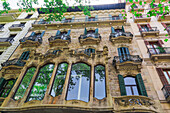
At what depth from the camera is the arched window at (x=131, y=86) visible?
27.8ft

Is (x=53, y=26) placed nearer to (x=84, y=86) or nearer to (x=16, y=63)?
(x=16, y=63)

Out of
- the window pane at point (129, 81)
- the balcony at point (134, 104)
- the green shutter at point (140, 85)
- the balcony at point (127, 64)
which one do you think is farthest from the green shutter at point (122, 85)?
the green shutter at point (140, 85)

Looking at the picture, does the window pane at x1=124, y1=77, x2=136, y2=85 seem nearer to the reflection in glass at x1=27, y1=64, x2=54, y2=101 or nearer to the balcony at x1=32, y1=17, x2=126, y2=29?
the reflection in glass at x1=27, y1=64, x2=54, y2=101

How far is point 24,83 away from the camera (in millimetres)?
8039

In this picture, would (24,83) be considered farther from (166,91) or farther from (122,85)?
(166,91)

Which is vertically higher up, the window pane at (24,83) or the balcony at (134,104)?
the window pane at (24,83)

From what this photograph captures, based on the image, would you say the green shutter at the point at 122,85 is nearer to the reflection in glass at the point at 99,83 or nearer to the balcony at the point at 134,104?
the balcony at the point at 134,104

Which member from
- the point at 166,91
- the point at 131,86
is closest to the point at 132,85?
the point at 131,86

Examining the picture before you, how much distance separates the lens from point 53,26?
1747cm

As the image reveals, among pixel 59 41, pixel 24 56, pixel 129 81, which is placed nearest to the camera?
pixel 129 81

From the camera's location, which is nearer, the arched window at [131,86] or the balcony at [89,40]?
the arched window at [131,86]

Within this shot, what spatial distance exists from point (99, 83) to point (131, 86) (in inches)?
114

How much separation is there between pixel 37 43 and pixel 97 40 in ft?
24.0

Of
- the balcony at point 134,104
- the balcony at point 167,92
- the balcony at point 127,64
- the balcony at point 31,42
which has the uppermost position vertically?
the balcony at point 31,42
